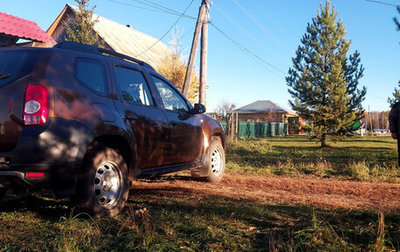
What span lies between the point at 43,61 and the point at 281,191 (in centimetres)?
392

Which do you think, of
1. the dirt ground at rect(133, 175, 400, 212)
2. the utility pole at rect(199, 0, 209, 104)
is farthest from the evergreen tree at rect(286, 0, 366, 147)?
the dirt ground at rect(133, 175, 400, 212)

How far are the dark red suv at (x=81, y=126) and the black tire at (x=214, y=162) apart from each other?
4.04 feet

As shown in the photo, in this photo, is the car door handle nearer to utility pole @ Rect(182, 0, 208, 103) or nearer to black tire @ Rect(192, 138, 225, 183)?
black tire @ Rect(192, 138, 225, 183)

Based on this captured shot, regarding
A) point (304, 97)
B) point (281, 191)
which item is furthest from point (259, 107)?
point (281, 191)

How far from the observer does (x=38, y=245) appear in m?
2.42

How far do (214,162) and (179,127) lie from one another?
165cm

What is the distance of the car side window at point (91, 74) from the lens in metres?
3.45

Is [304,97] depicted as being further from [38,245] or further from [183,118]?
[38,245]

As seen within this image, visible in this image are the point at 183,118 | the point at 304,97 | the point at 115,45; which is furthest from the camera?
the point at 115,45

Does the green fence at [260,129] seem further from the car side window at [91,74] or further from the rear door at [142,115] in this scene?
the car side window at [91,74]

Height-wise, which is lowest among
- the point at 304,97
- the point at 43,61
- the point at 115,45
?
the point at 43,61

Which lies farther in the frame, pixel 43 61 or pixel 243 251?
pixel 43 61

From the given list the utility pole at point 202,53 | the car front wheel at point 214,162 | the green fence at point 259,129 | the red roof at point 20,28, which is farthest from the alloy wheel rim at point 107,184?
the green fence at point 259,129

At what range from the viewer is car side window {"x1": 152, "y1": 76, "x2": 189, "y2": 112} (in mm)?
4867
